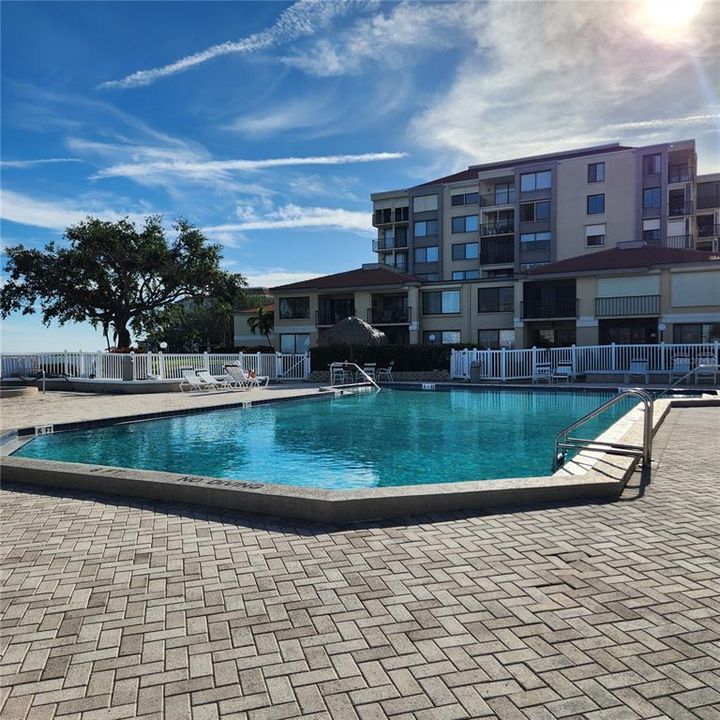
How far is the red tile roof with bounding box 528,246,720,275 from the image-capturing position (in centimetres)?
2817

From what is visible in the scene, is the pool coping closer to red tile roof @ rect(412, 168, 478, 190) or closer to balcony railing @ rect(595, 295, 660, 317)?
balcony railing @ rect(595, 295, 660, 317)

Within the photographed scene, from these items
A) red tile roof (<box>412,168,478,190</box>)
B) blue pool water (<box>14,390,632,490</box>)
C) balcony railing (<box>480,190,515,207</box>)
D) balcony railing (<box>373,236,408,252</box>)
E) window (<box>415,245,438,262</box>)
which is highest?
red tile roof (<box>412,168,478,190</box>)

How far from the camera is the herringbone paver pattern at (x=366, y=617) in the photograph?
7.50 feet

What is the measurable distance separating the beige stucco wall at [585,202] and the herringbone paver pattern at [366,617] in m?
40.4

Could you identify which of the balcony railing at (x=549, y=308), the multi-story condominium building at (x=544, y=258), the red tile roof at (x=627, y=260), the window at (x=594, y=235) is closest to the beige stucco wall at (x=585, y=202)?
the multi-story condominium building at (x=544, y=258)

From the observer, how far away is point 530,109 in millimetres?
13062

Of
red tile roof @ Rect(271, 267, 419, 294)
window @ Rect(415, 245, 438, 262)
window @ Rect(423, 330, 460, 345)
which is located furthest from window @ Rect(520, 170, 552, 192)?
window @ Rect(423, 330, 460, 345)

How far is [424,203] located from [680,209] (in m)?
20.3

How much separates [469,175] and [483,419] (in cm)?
4301

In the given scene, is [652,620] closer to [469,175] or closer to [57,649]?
[57,649]

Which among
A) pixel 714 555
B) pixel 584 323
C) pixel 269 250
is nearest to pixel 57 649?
pixel 714 555

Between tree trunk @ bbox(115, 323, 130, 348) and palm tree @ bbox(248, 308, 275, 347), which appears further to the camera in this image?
palm tree @ bbox(248, 308, 275, 347)

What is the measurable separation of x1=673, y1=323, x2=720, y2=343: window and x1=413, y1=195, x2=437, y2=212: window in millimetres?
25671

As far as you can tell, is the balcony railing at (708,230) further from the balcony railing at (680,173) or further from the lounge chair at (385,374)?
the lounge chair at (385,374)
